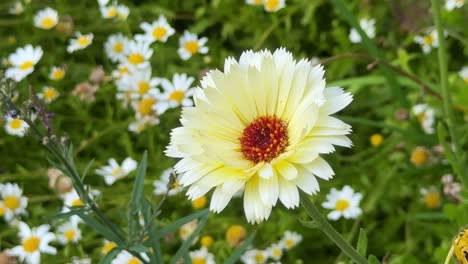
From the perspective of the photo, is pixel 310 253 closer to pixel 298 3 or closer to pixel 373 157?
pixel 373 157

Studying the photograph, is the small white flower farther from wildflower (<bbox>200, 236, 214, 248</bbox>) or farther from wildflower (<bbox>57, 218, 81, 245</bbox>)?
wildflower (<bbox>57, 218, 81, 245</bbox>)

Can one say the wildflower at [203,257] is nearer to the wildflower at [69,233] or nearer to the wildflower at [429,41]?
the wildflower at [69,233]

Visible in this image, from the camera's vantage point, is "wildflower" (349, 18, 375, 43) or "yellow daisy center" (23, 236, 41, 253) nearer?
"yellow daisy center" (23, 236, 41, 253)


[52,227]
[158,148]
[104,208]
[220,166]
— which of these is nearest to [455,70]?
[158,148]

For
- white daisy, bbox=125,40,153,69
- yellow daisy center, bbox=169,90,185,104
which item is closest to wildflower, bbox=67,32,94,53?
white daisy, bbox=125,40,153,69

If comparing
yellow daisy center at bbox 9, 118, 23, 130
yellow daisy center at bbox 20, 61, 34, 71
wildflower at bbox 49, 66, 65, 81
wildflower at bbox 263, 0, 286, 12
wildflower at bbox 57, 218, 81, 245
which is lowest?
wildflower at bbox 57, 218, 81, 245

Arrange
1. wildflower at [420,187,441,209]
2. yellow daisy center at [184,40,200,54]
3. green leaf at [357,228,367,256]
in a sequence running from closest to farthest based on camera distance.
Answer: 1. green leaf at [357,228,367,256]
2. wildflower at [420,187,441,209]
3. yellow daisy center at [184,40,200,54]

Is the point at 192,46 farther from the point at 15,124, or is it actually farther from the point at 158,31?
the point at 15,124

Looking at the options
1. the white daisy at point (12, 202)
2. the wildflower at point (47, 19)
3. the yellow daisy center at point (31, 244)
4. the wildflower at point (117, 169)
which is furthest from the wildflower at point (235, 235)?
the wildflower at point (47, 19)

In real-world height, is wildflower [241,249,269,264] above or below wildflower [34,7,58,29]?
below
